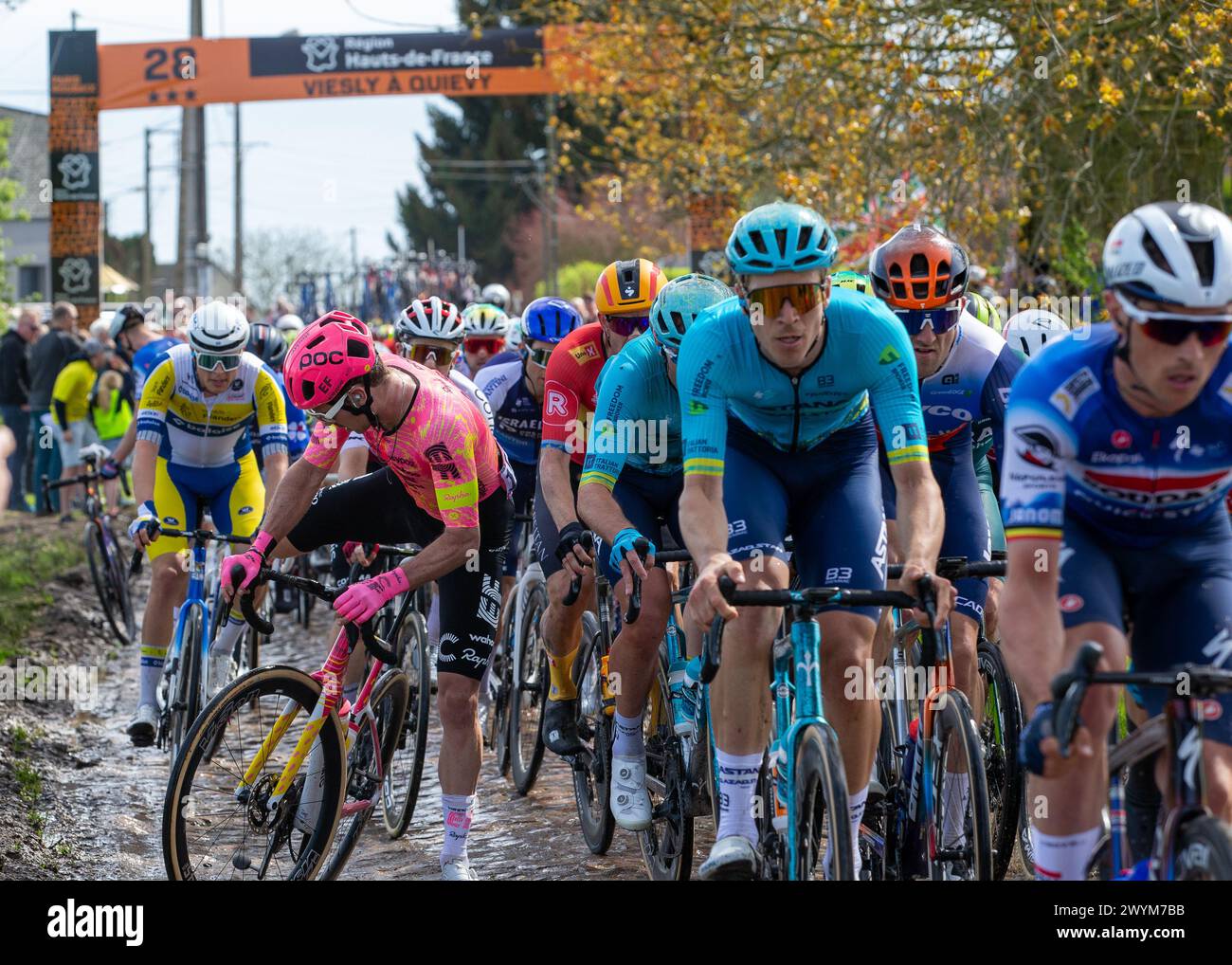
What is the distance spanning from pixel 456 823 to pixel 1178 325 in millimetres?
3430

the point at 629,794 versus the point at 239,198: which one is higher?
the point at 239,198

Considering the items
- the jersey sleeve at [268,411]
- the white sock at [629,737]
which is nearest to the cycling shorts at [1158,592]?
the white sock at [629,737]

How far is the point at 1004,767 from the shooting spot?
5699 millimetres

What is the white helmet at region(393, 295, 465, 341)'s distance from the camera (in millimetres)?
9148

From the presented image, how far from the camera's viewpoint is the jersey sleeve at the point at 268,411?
8.75m

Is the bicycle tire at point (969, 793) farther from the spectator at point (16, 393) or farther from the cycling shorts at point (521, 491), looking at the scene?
the spectator at point (16, 393)

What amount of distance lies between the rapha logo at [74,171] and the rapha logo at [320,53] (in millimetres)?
4200

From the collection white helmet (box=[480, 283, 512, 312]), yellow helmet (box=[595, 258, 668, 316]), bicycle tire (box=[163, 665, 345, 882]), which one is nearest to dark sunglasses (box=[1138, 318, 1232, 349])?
bicycle tire (box=[163, 665, 345, 882])

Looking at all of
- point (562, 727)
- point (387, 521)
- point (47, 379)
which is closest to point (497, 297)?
point (47, 379)

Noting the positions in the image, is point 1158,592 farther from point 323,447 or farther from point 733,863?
point 323,447

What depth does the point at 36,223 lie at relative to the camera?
84.0 metres

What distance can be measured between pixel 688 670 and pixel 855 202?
10216mm
